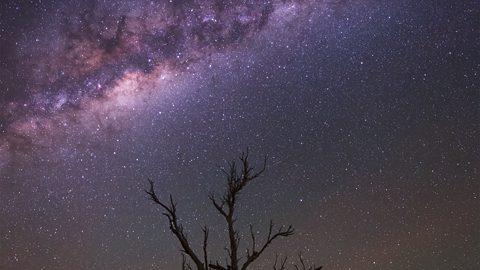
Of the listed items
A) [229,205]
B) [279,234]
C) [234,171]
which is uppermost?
[234,171]

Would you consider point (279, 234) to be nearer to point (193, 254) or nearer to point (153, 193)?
point (193, 254)

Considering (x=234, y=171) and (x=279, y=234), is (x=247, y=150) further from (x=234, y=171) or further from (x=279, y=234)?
(x=279, y=234)

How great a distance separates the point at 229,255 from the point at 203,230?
962mm

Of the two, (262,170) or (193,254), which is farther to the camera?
(262,170)

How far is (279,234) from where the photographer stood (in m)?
13.6

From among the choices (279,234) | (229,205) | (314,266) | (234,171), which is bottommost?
(314,266)

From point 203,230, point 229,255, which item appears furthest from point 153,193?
point 229,255

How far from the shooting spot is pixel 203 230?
12898 mm

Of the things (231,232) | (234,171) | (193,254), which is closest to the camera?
(193,254)

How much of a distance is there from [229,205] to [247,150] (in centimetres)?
166

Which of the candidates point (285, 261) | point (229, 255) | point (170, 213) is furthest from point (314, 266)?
point (170, 213)

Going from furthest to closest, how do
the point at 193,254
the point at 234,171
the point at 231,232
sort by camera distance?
the point at 234,171
the point at 231,232
the point at 193,254

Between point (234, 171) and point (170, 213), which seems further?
point (234, 171)

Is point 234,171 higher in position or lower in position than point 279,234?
higher
